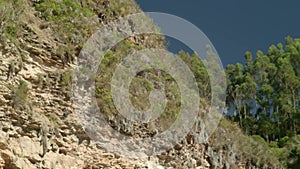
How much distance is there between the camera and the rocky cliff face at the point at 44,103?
7.55m

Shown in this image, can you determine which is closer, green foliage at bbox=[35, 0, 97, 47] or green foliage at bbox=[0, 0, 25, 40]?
green foliage at bbox=[0, 0, 25, 40]

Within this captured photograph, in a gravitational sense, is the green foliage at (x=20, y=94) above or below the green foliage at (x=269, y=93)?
below

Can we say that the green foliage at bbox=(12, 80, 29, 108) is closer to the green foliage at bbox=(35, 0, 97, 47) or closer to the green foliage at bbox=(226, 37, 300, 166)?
the green foliage at bbox=(35, 0, 97, 47)

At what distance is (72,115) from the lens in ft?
28.4

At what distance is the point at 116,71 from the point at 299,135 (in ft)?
36.4

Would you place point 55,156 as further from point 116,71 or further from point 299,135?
point 299,135

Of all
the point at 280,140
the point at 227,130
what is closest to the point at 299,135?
the point at 280,140

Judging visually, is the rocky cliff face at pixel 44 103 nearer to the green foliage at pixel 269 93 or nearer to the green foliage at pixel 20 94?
the green foliage at pixel 20 94

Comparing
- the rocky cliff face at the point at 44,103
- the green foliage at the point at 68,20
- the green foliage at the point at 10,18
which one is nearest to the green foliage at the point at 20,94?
the rocky cliff face at the point at 44,103

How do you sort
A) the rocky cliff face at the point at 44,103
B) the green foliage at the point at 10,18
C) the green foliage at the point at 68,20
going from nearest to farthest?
1. the rocky cliff face at the point at 44,103
2. the green foliage at the point at 10,18
3. the green foliage at the point at 68,20

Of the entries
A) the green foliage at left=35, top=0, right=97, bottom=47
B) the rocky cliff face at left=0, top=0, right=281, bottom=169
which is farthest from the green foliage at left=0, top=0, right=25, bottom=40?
the green foliage at left=35, top=0, right=97, bottom=47

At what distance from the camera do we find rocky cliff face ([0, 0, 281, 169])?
7.55 m

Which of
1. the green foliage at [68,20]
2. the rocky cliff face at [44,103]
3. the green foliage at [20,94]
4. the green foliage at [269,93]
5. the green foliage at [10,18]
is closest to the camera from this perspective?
the rocky cliff face at [44,103]

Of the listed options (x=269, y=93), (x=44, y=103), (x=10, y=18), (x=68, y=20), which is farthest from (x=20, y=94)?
(x=269, y=93)
